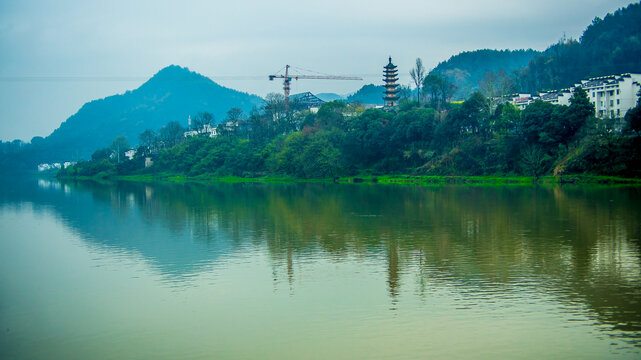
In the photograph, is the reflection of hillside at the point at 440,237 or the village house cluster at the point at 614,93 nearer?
the reflection of hillside at the point at 440,237

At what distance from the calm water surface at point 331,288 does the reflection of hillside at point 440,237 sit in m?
0.08

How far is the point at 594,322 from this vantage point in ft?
33.9

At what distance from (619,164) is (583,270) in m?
32.1

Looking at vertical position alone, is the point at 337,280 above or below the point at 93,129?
below

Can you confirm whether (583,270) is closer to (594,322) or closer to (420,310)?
(594,322)

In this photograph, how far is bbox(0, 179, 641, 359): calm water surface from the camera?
960cm

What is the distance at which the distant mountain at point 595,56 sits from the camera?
8031cm

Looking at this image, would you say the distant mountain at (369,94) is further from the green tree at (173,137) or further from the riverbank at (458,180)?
the riverbank at (458,180)

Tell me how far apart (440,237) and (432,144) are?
39345 mm

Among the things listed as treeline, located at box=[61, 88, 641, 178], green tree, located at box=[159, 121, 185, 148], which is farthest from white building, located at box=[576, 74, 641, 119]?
green tree, located at box=[159, 121, 185, 148]

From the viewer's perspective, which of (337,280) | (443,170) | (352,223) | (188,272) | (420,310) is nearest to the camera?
(420,310)

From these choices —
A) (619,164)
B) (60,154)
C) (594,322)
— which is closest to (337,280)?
(594,322)

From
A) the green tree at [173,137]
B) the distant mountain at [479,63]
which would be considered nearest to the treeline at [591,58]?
the green tree at [173,137]

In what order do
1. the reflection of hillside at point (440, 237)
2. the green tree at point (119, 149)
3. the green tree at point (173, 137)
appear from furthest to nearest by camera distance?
the green tree at point (119, 149)
the green tree at point (173, 137)
the reflection of hillside at point (440, 237)
